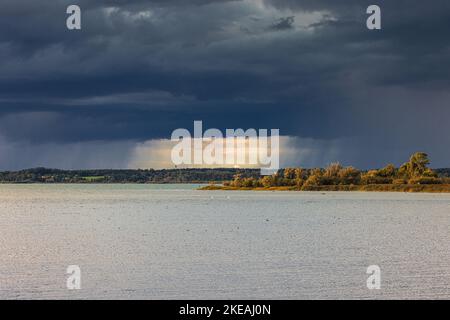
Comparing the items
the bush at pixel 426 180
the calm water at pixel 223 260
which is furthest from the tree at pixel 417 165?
the calm water at pixel 223 260

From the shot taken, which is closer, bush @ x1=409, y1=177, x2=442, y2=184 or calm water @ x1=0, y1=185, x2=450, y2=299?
calm water @ x1=0, y1=185, x2=450, y2=299

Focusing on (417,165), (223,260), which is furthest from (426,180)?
(223,260)

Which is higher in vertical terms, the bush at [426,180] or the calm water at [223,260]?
the bush at [426,180]

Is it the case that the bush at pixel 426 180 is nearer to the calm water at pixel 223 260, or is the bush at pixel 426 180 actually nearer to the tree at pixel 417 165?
the tree at pixel 417 165

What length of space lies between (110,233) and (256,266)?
918 inches

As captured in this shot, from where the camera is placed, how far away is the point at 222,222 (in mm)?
68000

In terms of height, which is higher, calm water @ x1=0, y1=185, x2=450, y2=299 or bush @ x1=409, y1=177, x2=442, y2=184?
bush @ x1=409, y1=177, x2=442, y2=184

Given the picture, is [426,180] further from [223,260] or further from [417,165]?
[223,260]

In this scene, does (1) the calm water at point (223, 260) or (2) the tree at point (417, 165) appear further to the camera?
(2) the tree at point (417, 165)

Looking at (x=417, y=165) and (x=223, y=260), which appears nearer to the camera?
(x=223, y=260)

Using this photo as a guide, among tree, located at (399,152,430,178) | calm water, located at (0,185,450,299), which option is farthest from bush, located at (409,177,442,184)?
calm water, located at (0,185,450,299)

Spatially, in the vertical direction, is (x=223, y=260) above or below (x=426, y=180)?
below

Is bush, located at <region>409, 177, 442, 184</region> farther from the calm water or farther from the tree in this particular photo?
the calm water
